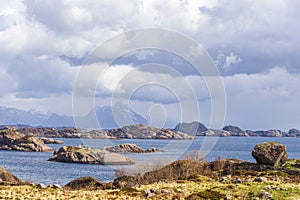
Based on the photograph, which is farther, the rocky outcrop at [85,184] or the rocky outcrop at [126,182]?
the rocky outcrop at [85,184]

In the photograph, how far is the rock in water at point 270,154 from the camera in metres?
53.1

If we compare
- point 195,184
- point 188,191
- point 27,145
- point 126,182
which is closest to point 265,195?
point 188,191

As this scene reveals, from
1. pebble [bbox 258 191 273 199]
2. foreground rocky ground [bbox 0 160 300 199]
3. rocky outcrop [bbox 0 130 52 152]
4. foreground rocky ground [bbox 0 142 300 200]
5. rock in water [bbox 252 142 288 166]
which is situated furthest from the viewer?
rocky outcrop [bbox 0 130 52 152]

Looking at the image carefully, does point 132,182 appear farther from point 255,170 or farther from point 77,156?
point 77,156

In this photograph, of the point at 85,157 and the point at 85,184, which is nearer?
the point at 85,184

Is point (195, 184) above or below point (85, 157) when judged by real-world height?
above

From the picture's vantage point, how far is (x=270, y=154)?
5338 centimetres

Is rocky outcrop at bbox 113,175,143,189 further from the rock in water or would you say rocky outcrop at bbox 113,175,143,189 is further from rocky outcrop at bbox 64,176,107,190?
the rock in water

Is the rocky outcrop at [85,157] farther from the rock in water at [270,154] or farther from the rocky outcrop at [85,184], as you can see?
the rocky outcrop at [85,184]

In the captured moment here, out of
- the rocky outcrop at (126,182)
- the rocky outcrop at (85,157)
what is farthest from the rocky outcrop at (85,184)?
the rocky outcrop at (85,157)

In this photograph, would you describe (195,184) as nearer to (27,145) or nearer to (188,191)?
(188,191)

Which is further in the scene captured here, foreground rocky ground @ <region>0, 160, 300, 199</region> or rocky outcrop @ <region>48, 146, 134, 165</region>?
rocky outcrop @ <region>48, 146, 134, 165</region>

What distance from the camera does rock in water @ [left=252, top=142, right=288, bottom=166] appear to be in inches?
2090

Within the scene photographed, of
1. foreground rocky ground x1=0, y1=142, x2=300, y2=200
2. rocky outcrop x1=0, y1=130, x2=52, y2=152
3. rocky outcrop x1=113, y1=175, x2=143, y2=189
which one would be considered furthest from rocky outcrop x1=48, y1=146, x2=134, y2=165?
rocky outcrop x1=113, y1=175, x2=143, y2=189
